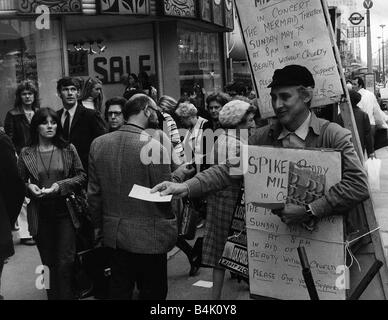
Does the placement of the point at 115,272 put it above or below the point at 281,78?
below

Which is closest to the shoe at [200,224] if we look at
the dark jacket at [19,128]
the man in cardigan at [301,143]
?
the dark jacket at [19,128]

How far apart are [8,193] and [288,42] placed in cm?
239

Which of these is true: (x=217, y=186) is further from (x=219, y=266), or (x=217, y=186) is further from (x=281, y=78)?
(x=219, y=266)

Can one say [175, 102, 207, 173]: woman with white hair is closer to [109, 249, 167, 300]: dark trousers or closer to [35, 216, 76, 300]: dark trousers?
[35, 216, 76, 300]: dark trousers

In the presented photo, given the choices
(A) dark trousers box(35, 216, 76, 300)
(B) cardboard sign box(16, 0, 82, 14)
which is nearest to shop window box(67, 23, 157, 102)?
(B) cardboard sign box(16, 0, 82, 14)

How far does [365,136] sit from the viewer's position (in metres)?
7.86

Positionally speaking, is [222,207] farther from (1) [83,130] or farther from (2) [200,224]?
(2) [200,224]

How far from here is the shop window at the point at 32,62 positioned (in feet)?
32.7

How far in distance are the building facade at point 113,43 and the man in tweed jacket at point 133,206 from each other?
6.59 metres

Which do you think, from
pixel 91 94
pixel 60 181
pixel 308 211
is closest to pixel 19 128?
pixel 91 94

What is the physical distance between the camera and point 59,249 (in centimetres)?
453

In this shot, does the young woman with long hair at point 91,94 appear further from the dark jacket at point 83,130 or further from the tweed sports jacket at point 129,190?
the tweed sports jacket at point 129,190
